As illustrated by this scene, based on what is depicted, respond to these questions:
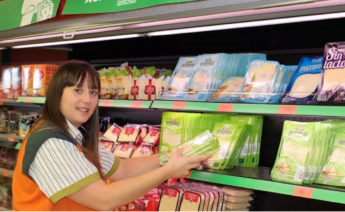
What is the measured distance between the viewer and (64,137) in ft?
6.23

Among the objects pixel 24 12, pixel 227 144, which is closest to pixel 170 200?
pixel 227 144

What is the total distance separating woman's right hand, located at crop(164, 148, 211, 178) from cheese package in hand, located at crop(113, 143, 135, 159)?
37.9 inches

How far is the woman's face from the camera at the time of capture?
6.68 ft

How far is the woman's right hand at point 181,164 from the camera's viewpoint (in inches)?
76.1

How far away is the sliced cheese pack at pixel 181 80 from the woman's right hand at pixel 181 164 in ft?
1.60

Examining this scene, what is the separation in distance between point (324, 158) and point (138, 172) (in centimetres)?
111

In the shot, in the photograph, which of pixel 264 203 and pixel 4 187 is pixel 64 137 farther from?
pixel 4 187

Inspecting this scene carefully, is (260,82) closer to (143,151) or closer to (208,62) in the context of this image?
(208,62)

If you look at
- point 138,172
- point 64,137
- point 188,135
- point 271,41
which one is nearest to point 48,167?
point 64,137

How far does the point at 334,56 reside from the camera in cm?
182

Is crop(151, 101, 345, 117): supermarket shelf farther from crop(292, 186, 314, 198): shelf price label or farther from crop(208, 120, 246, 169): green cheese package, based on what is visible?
crop(292, 186, 314, 198): shelf price label

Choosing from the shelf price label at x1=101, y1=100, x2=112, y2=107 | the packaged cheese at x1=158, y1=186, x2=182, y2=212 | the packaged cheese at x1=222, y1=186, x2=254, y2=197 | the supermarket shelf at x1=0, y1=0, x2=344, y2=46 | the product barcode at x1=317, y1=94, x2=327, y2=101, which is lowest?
the packaged cheese at x1=158, y1=186, x2=182, y2=212

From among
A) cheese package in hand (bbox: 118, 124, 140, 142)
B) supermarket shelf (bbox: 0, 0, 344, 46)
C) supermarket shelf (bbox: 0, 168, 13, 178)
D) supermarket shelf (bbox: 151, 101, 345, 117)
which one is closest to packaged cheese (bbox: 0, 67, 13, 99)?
supermarket shelf (bbox: 0, 168, 13, 178)

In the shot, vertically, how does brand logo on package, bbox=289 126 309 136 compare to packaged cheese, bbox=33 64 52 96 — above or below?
below
